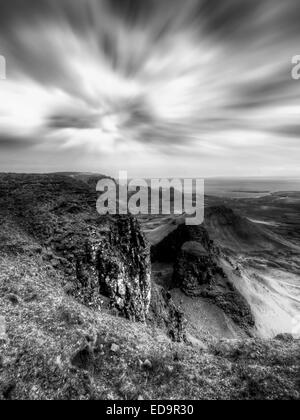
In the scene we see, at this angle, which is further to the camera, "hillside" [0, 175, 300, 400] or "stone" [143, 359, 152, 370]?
"stone" [143, 359, 152, 370]

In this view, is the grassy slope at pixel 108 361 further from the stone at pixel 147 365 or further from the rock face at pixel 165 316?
the rock face at pixel 165 316

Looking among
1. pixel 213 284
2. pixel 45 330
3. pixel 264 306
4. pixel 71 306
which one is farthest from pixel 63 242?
pixel 264 306

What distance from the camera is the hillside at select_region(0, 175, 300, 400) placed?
8.82 m

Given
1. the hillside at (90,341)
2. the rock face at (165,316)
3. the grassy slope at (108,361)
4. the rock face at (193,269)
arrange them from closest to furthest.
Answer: the grassy slope at (108,361)
the hillside at (90,341)
the rock face at (165,316)
the rock face at (193,269)

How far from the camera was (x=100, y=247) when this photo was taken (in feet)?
63.2

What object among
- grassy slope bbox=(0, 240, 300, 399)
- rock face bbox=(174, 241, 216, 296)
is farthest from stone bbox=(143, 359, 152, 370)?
rock face bbox=(174, 241, 216, 296)

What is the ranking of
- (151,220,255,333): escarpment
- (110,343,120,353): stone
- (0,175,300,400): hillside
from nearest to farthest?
(0,175,300,400): hillside < (110,343,120,353): stone < (151,220,255,333): escarpment

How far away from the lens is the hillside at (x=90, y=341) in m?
8.82

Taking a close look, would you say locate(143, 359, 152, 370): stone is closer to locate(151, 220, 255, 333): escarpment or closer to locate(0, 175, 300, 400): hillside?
locate(0, 175, 300, 400): hillside

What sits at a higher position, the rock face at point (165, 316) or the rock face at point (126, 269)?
the rock face at point (126, 269)

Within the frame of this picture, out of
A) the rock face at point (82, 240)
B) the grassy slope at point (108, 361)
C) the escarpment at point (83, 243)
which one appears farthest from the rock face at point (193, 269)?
the grassy slope at point (108, 361)
